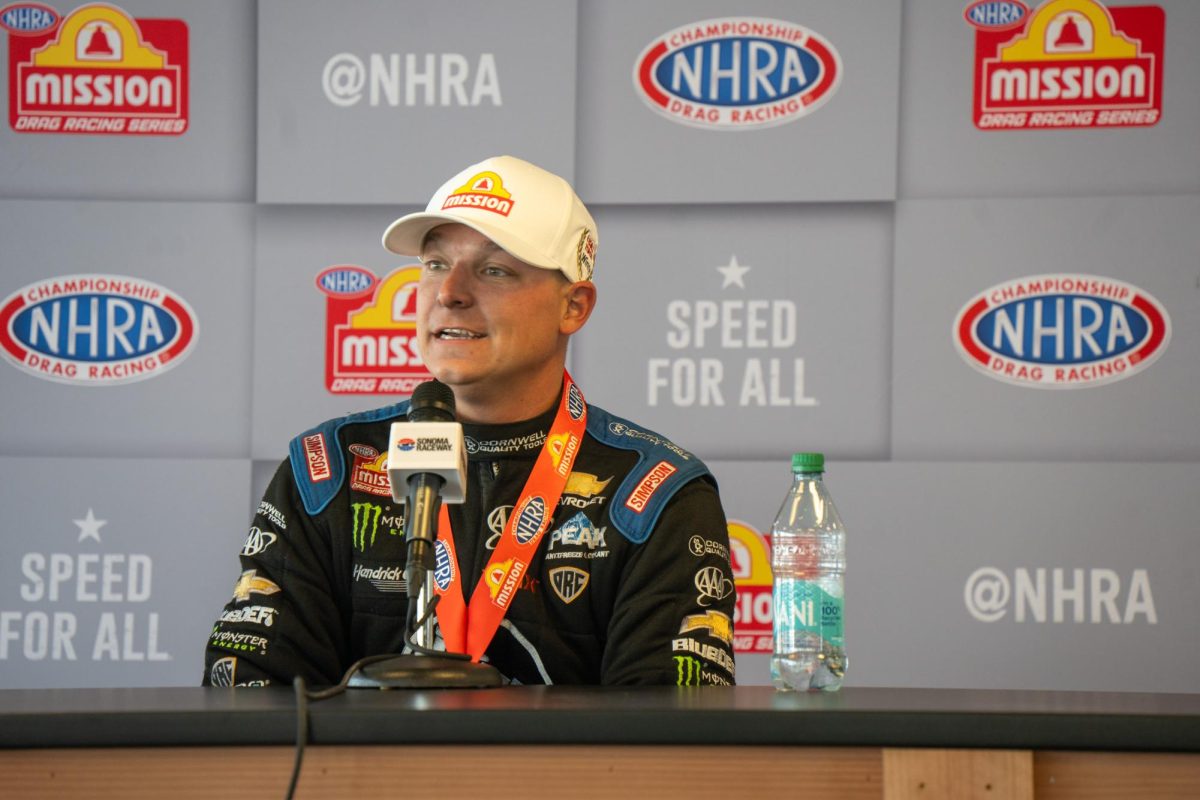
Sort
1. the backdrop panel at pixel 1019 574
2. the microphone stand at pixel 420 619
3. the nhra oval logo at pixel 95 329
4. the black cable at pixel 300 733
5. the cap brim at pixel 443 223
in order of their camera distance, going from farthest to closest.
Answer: the nhra oval logo at pixel 95 329 → the backdrop panel at pixel 1019 574 → the cap brim at pixel 443 223 → the microphone stand at pixel 420 619 → the black cable at pixel 300 733

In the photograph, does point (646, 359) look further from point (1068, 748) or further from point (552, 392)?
point (1068, 748)

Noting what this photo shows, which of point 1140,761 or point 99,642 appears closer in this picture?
point 1140,761

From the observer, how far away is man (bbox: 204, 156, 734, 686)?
1.80m

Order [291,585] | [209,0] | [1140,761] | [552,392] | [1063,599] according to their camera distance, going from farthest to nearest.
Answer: [209,0] < [1063,599] < [552,392] < [291,585] < [1140,761]

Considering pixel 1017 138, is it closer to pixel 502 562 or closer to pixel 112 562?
pixel 502 562

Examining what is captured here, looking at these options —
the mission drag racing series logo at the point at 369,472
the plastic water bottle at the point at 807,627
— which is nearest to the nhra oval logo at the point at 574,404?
the mission drag racing series logo at the point at 369,472

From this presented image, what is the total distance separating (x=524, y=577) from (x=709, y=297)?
4.21 ft

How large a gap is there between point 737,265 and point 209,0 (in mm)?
1311

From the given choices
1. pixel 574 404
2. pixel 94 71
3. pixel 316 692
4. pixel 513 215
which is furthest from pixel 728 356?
pixel 316 692

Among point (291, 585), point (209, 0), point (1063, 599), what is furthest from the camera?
point (209, 0)

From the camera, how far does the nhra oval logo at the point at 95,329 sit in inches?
122

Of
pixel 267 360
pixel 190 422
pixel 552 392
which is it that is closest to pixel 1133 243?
pixel 552 392

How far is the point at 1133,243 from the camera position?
2.94 metres

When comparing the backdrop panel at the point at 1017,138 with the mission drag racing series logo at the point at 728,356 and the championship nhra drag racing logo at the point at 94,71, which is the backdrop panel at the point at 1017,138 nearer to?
the mission drag racing series logo at the point at 728,356
